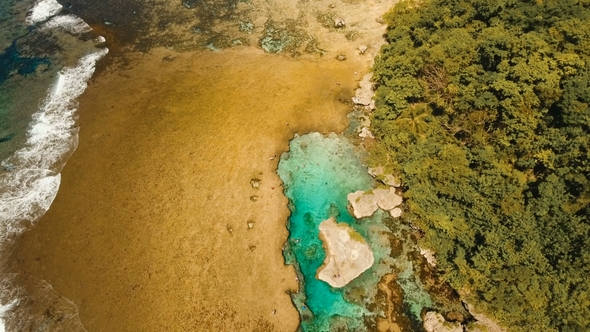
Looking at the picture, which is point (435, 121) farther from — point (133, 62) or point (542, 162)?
point (133, 62)

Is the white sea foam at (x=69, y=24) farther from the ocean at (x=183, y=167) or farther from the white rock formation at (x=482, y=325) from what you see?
the white rock formation at (x=482, y=325)

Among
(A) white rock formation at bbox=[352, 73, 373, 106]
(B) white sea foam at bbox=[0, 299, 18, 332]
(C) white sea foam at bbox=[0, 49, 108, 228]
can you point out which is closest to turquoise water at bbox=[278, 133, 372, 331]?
(A) white rock formation at bbox=[352, 73, 373, 106]

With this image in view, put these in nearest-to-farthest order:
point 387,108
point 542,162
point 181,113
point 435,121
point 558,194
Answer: point 558,194 < point 542,162 < point 435,121 < point 387,108 < point 181,113

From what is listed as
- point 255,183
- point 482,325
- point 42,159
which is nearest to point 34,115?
point 42,159

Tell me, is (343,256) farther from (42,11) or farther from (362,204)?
(42,11)

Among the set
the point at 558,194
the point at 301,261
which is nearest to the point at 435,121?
the point at 558,194

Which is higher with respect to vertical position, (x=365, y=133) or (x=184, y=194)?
(x=365, y=133)
